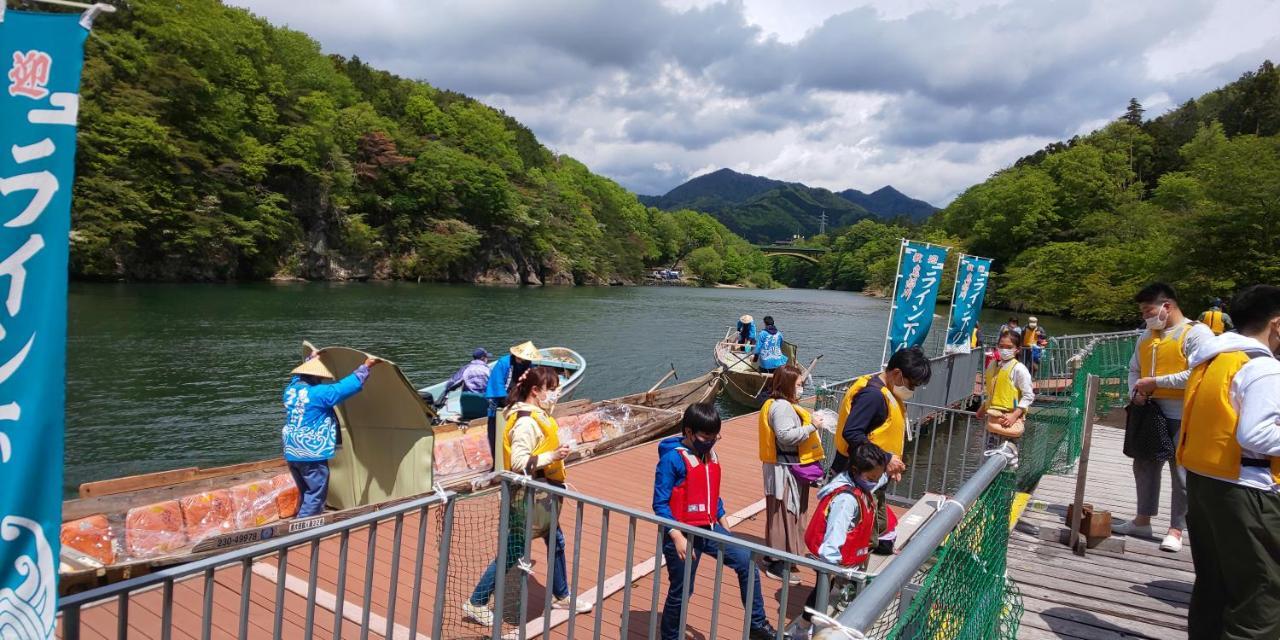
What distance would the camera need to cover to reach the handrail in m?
1.48

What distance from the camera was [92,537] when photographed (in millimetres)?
5582

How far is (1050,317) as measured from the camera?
48969 millimetres

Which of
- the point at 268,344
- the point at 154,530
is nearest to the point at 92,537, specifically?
the point at 154,530

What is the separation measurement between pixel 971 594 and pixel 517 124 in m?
101

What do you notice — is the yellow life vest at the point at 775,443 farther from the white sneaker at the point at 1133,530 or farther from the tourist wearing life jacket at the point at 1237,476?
the white sneaker at the point at 1133,530

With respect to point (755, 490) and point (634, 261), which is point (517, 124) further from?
point (755, 490)

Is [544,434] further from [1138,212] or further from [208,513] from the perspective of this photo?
[1138,212]

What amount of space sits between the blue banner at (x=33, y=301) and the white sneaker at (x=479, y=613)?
9.11 feet

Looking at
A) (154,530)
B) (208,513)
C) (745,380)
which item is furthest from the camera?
(745,380)

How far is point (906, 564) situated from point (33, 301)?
2496 millimetres

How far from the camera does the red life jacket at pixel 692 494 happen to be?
3.97m

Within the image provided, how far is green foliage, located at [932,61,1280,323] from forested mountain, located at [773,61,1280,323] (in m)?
0.08

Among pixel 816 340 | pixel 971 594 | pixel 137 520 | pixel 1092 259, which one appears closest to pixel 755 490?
pixel 971 594

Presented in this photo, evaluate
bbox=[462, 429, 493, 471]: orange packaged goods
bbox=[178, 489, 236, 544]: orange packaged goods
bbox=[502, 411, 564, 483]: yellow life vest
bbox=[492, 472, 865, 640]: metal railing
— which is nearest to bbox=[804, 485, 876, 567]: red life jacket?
bbox=[492, 472, 865, 640]: metal railing
